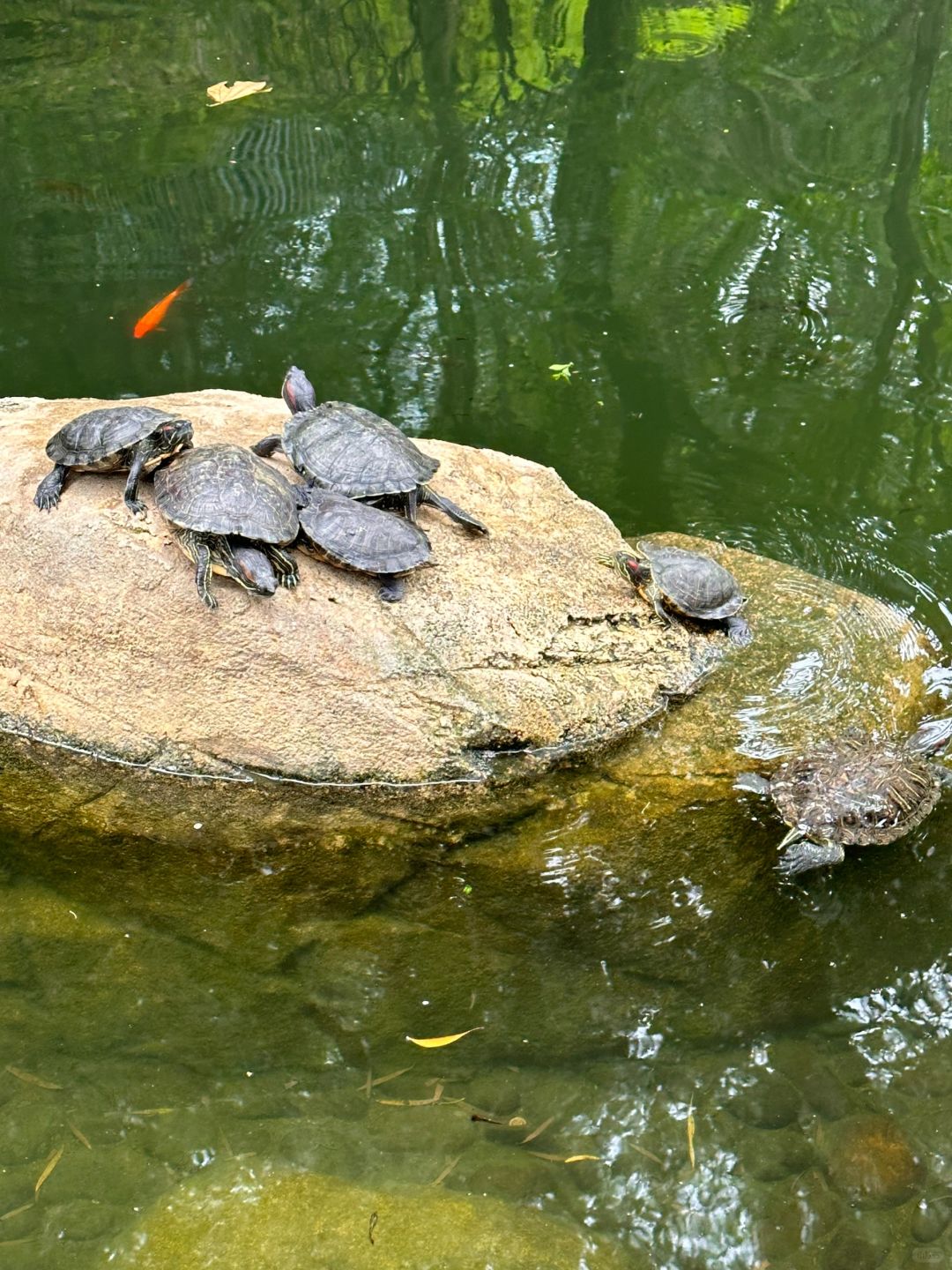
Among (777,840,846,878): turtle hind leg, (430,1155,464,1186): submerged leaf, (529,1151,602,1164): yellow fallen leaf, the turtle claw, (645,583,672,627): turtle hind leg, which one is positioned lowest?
(430,1155,464,1186): submerged leaf

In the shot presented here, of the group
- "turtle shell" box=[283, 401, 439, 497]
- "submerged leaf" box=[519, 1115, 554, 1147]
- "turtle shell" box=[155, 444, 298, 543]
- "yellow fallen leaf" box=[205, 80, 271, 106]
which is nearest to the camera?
"submerged leaf" box=[519, 1115, 554, 1147]

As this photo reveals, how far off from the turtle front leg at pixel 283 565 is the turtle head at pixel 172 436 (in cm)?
60

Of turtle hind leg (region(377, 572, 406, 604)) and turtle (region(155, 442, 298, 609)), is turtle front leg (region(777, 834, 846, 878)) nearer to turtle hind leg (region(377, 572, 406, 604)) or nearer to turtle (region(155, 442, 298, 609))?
turtle hind leg (region(377, 572, 406, 604))

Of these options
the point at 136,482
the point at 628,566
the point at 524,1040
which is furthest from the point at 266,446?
the point at 524,1040

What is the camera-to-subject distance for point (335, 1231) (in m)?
3.26

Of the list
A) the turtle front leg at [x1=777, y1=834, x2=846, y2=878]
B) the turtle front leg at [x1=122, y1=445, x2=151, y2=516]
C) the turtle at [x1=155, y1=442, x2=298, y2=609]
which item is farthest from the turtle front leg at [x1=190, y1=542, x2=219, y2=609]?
the turtle front leg at [x1=777, y1=834, x2=846, y2=878]

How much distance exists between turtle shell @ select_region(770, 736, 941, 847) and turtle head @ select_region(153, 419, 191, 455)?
8.99 feet

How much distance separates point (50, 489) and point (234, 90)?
335 inches

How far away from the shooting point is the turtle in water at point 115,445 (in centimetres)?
444

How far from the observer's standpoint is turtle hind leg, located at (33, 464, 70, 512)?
4566 millimetres

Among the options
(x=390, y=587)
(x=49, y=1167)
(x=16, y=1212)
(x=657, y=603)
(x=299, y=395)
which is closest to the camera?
(x=16, y=1212)

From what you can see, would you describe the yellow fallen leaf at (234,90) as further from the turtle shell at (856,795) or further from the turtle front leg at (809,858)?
the turtle front leg at (809,858)

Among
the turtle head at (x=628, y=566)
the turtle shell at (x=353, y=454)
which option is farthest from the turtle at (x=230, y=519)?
the turtle head at (x=628, y=566)

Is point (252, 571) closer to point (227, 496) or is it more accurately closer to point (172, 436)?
point (227, 496)
